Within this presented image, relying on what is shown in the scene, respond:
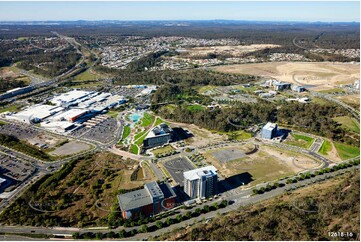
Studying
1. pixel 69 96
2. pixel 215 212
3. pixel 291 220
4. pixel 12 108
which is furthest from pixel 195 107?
pixel 12 108

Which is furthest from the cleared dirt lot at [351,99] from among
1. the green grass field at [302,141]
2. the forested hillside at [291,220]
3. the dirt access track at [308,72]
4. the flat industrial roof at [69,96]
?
the flat industrial roof at [69,96]

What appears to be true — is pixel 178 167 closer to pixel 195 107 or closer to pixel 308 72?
pixel 195 107

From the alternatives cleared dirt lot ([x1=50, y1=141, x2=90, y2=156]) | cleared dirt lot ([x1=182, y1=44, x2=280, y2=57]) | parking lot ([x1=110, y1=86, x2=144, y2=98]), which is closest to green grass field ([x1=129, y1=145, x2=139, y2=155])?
cleared dirt lot ([x1=50, y1=141, x2=90, y2=156])

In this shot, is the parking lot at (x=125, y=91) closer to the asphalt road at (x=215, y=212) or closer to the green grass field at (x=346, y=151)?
the asphalt road at (x=215, y=212)

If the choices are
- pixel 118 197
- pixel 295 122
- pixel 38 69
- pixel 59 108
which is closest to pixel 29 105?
pixel 59 108

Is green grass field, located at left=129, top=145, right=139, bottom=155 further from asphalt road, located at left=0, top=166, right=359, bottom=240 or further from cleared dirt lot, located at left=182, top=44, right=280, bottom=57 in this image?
cleared dirt lot, located at left=182, top=44, right=280, bottom=57
